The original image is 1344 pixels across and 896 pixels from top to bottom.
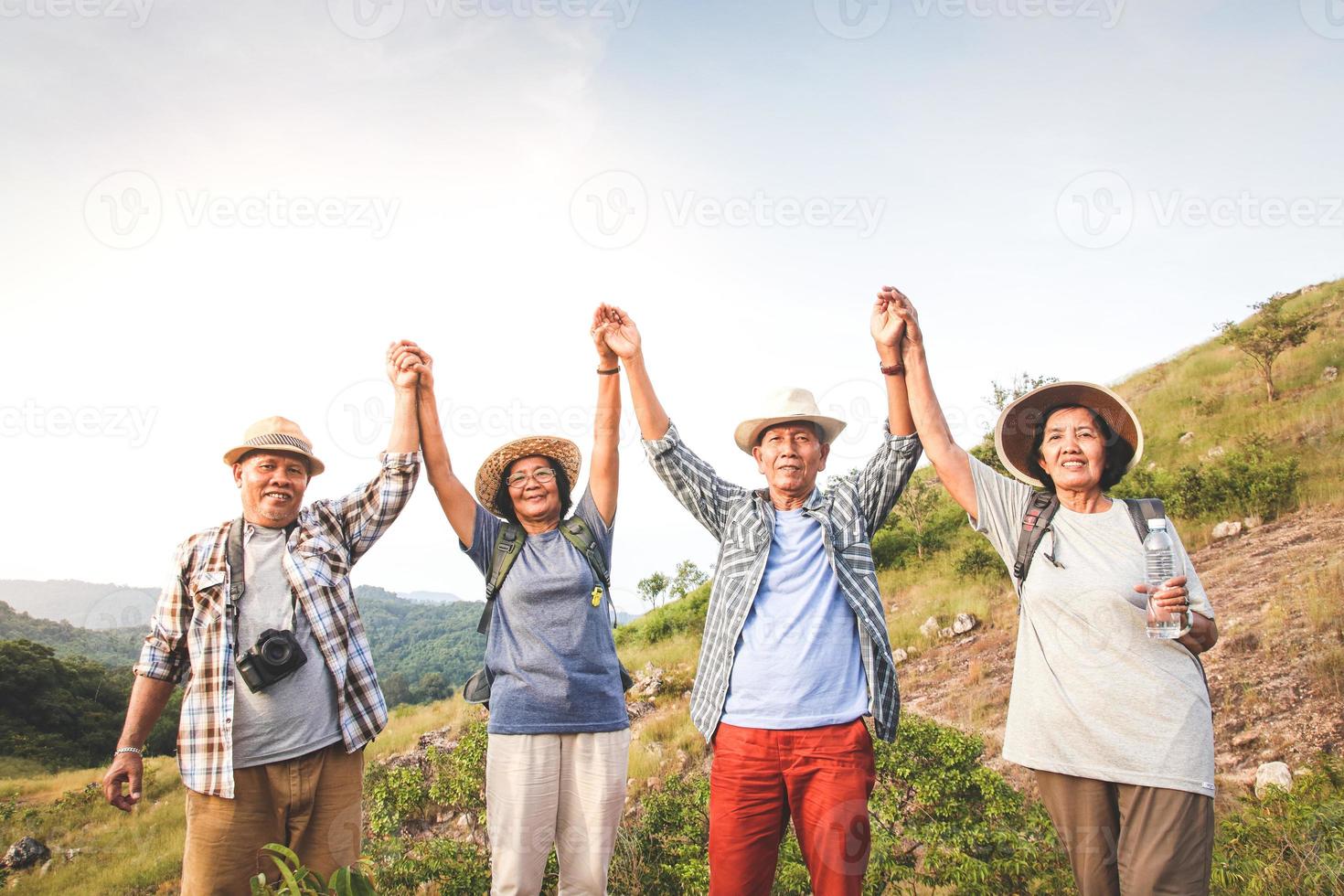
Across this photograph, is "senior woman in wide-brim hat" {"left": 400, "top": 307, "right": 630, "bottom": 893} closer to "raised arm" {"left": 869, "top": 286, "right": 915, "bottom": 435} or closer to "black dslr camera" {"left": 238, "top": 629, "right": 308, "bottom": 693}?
"black dslr camera" {"left": 238, "top": 629, "right": 308, "bottom": 693}

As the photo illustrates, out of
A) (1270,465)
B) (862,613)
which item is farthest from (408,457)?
(1270,465)

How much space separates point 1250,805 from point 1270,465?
10.9 metres

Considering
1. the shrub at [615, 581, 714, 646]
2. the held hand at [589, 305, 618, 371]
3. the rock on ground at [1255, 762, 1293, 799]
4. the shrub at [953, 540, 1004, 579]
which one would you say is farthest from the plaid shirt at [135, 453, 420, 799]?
the shrub at [615, 581, 714, 646]

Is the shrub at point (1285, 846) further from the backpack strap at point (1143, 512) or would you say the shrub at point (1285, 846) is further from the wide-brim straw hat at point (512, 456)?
the wide-brim straw hat at point (512, 456)

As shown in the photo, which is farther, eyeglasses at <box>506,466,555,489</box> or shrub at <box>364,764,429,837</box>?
shrub at <box>364,764,429,837</box>

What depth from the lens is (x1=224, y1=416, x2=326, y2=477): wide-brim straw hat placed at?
3896 millimetres

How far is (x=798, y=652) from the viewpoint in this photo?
11.2 ft

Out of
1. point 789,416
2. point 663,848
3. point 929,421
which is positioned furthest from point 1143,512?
point 663,848

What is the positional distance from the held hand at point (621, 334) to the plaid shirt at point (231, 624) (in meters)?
1.21

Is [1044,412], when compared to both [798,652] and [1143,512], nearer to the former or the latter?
[1143,512]

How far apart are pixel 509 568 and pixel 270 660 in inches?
45.7

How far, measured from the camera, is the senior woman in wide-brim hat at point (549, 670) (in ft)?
11.8

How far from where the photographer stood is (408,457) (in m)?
4.02

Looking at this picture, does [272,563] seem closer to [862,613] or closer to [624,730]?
[624,730]
